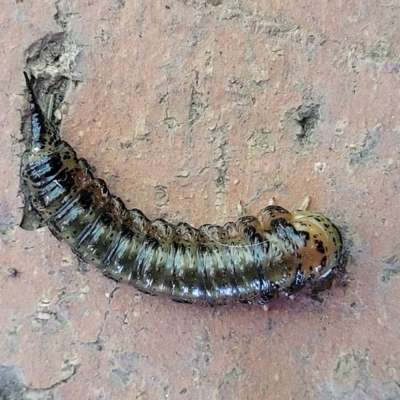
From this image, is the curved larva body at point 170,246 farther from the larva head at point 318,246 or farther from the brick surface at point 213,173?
the brick surface at point 213,173

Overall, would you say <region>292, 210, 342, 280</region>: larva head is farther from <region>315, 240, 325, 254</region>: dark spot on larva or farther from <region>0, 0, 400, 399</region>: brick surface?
<region>0, 0, 400, 399</region>: brick surface

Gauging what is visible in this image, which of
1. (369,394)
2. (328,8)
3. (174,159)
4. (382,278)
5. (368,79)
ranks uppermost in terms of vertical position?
(328,8)

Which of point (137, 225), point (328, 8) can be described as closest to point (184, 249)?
point (137, 225)

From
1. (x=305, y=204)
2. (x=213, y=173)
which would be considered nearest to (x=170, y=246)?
(x=213, y=173)

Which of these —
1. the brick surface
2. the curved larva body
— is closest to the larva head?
the curved larva body

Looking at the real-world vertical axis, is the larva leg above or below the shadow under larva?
above

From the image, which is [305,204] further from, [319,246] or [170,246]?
[170,246]

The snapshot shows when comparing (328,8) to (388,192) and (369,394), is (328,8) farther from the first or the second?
(369,394)
